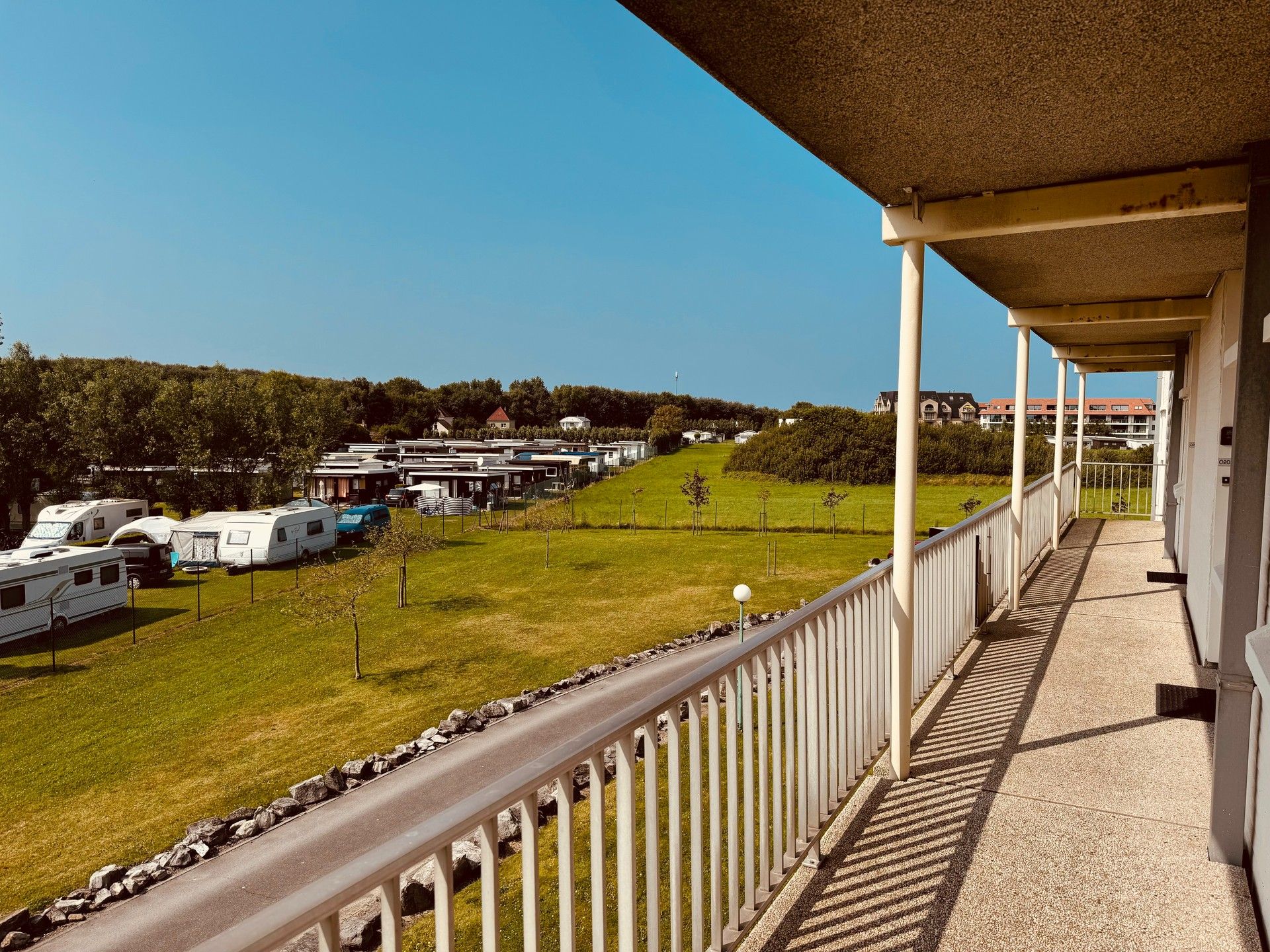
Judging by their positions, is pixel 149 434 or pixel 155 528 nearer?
pixel 155 528

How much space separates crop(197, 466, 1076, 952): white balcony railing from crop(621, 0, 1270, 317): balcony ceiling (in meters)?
1.39

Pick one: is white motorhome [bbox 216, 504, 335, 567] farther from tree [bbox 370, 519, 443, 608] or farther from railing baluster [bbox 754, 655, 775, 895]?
railing baluster [bbox 754, 655, 775, 895]

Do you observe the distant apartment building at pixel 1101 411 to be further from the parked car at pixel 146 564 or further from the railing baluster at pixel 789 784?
the railing baluster at pixel 789 784

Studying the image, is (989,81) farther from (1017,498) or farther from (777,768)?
(1017,498)

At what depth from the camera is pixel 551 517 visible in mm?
30766

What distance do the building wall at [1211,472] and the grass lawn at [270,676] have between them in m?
10.9

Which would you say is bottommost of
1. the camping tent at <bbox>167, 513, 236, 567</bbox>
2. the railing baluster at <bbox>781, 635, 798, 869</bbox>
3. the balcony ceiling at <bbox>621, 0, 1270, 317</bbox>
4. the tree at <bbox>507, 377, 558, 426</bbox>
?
the camping tent at <bbox>167, 513, 236, 567</bbox>

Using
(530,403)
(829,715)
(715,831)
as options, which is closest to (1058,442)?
(829,715)

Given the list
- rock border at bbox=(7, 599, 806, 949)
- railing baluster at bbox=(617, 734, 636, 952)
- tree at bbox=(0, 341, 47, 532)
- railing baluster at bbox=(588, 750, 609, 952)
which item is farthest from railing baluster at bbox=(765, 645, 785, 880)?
tree at bbox=(0, 341, 47, 532)

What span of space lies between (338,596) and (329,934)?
21.2 m

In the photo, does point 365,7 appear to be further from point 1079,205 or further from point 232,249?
point 1079,205

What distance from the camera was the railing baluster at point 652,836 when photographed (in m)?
1.37

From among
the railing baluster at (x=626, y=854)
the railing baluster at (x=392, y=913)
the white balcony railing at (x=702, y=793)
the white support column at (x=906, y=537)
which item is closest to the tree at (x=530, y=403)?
the white support column at (x=906, y=537)

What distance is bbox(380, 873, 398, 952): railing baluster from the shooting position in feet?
2.63
